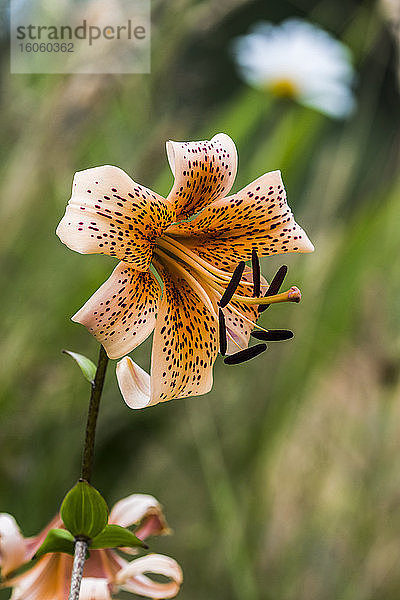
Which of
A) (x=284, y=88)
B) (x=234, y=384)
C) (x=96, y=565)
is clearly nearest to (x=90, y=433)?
(x=96, y=565)

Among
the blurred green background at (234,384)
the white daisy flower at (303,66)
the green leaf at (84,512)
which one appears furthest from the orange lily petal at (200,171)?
the white daisy flower at (303,66)

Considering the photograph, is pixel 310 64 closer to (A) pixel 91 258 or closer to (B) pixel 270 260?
(B) pixel 270 260

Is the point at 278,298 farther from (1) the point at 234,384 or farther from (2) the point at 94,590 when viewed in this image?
(1) the point at 234,384

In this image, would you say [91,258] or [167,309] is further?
[91,258]

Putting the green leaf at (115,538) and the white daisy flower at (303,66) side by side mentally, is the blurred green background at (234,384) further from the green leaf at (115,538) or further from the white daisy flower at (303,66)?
the green leaf at (115,538)

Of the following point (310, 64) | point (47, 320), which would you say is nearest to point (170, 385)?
point (47, 320)
